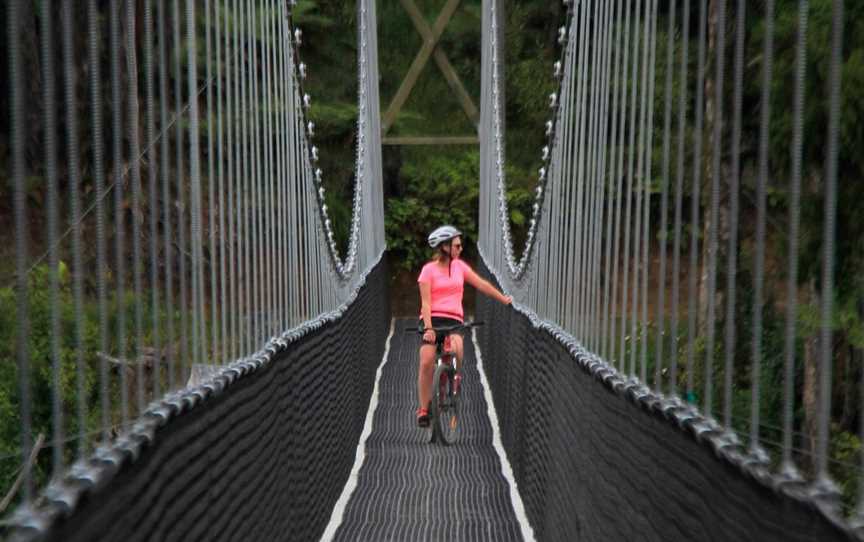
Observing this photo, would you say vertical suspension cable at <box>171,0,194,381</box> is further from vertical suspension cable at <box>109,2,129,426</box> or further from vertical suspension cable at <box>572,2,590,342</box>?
vertical suspension cable at <box>572,2,590,342</box>

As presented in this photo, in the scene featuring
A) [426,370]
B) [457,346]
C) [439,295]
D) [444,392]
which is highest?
[439,295]

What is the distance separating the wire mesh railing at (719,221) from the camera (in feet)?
6.98

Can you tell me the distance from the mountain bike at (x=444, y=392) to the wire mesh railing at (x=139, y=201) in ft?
8.37

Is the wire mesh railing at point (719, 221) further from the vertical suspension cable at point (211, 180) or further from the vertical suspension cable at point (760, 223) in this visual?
the vertical suspension cable at point (211, 180)

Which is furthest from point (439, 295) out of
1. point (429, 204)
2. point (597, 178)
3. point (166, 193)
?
point (429, 204)

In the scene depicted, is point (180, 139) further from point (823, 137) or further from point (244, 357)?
point (823, 137)

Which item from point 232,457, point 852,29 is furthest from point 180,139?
point 852,29

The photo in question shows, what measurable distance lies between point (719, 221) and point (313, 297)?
11.2ft

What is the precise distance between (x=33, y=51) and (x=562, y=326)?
3348 mm

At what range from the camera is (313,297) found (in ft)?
21.2

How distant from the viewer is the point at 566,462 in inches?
172

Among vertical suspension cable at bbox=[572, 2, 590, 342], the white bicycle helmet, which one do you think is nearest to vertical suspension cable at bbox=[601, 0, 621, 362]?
vertical suspension cable at bbox=[572, 2, 590, 342]

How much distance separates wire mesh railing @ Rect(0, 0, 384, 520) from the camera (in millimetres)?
2219

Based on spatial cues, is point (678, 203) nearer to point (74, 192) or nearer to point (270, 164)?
point (74, 192)
